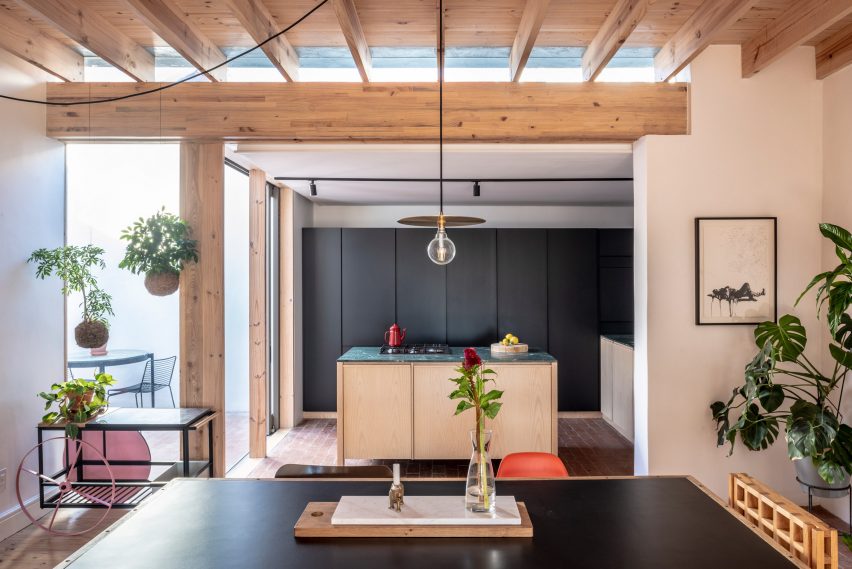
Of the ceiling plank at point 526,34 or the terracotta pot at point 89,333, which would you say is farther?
the terracotta pot at point 89,333

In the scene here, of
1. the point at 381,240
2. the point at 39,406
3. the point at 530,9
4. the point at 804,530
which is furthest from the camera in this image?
the point at 381,240

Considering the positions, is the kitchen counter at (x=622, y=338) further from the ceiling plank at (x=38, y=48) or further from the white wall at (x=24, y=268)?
the ceiling plank at (x=38, y=48)

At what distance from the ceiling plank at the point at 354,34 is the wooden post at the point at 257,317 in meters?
1.79

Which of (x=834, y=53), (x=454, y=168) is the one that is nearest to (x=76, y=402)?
(x=454, y=168)

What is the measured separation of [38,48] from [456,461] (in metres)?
4.24

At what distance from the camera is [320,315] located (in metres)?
6.06

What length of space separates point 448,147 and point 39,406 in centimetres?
322

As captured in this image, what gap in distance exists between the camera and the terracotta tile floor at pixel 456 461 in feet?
14.4

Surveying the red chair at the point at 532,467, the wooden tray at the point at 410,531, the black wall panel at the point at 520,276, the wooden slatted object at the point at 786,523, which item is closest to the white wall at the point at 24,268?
the wooden tray at the point at 410,531

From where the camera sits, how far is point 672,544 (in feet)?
4.97

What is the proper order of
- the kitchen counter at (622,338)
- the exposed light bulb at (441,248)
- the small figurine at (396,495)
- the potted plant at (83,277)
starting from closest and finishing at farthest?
the small figurine at (396,495) < the exposed light bulb at (441,248) < the potted plant at (83,277) < the kitchen counter at (622,338)

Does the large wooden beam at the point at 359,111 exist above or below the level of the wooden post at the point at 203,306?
above

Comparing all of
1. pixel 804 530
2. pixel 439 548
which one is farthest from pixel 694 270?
pixel 439 548

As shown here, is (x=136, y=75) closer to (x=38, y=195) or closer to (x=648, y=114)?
(x=38, y=195)
